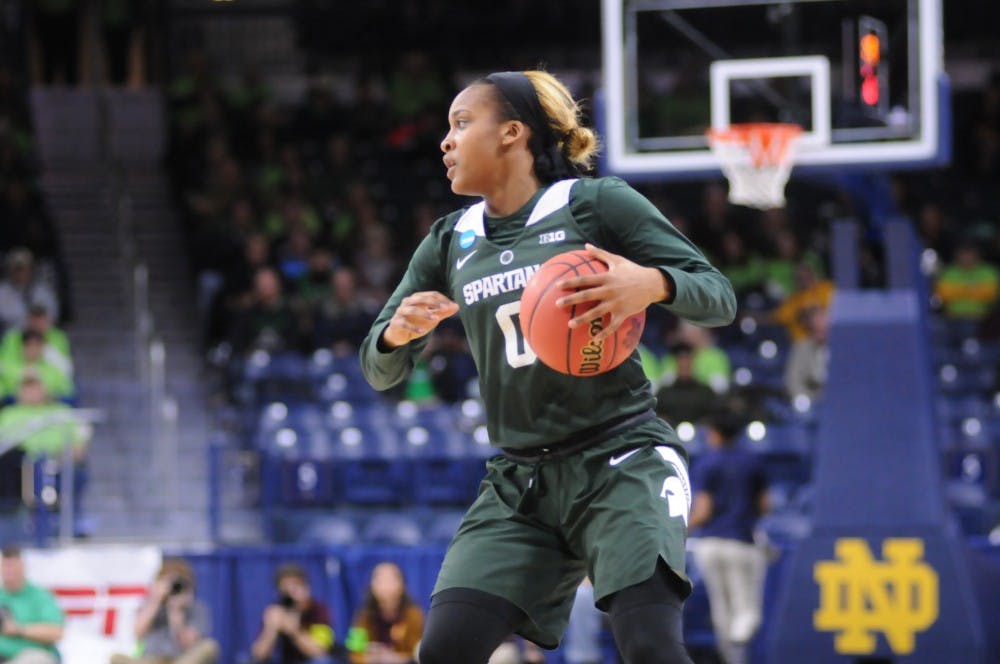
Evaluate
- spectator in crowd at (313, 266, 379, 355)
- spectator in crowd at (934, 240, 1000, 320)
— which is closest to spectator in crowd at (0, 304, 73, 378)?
spectator in crowd at (313, 266, 379, 355)

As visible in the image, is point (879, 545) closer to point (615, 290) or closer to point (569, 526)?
point (569, 526)

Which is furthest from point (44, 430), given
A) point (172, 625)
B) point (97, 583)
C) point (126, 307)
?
point (126, 307)

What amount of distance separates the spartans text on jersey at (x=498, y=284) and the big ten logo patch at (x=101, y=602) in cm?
718

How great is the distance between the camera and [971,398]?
1420cm

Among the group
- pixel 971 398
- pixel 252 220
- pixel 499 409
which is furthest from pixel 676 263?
pixel 252 220

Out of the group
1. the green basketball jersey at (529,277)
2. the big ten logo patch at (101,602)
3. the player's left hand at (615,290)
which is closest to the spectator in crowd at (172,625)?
the big ten logo patch at (101,602)

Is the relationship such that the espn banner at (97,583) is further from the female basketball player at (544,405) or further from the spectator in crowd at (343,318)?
the female basketball player at (544,405)

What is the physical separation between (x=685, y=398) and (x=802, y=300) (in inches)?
101

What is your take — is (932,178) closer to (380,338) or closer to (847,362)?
(847,362)

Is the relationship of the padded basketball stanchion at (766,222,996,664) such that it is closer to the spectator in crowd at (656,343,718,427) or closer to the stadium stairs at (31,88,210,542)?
the spectator in crowd at (656,343,718,427)

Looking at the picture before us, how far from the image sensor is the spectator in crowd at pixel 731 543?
1095 cm

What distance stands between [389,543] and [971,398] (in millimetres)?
5043

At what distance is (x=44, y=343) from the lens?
46.9 feet

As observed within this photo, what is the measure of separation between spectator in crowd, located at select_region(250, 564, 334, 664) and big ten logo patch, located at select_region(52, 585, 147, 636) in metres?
0.88
